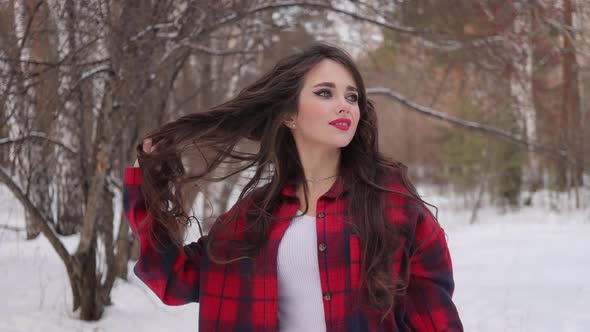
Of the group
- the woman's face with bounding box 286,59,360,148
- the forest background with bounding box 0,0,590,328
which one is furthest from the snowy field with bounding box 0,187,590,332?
the woman's face with bounding box 286,59,360,148

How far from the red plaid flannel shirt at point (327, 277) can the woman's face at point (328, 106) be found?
28cm

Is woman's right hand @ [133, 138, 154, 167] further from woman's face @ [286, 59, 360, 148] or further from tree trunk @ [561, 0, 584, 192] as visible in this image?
tree trunk @ [561, 0, 584, 192]

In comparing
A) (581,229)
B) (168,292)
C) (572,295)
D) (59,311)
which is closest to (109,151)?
(59,311)

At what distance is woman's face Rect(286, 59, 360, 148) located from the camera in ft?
7.73

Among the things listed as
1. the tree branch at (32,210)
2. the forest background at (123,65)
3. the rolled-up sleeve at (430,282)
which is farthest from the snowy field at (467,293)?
the rolled-up sleeve at (430,282)

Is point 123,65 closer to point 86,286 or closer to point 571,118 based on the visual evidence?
point 86,286

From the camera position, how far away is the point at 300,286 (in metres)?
2.24

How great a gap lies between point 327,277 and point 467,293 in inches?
153

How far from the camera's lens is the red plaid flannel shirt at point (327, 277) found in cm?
217

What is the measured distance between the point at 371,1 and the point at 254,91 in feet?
10.3

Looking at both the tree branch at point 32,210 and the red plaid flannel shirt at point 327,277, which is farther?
the tree branch at point 32,210

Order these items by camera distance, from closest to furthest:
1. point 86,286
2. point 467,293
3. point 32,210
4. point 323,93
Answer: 1. point 323,93
2. point 32,210
3. point 86,286
4. point 467,293

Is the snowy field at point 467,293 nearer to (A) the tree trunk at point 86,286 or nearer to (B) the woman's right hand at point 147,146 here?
(A) the tree trunk at point 86,286

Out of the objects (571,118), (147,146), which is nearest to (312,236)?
(147,146)
